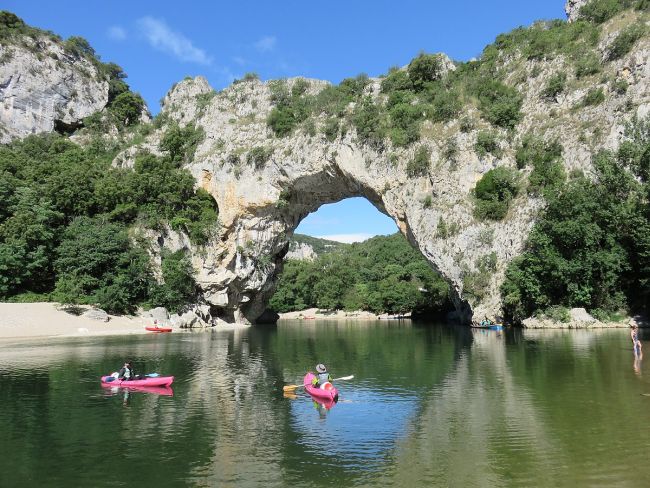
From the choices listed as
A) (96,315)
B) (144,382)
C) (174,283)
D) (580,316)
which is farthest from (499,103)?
(96,315)

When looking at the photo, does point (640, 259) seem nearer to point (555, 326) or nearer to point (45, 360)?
point (555, 326)

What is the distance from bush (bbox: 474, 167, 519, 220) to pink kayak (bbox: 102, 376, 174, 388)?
31.8 meters

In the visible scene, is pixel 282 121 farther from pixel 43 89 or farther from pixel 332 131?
pixel 43 89

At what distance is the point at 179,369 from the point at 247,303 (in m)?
37.0

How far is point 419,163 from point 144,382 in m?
32.9

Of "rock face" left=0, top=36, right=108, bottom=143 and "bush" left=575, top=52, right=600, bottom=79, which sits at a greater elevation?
"rock face" left=0, top=36, right=108, bottom=143

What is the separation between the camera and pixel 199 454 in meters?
9.67

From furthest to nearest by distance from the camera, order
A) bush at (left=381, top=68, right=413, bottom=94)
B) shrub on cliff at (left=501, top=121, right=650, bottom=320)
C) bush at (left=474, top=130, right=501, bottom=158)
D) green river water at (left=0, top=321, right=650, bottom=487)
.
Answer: bush at (left=381, top=68, right=413, bottom=94) < bush at (left=474, top=130, right=501, bottom=158) < shrub on cliff at (left=501, top=121, right=650, bottom=320) < green river water at (left=0, top=321, right=650, bottom=487)

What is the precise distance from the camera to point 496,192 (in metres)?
41.8

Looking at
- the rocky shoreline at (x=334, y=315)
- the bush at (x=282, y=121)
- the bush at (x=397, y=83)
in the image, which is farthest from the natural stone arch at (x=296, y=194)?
the rocky shoreline at (x=334, y=315)

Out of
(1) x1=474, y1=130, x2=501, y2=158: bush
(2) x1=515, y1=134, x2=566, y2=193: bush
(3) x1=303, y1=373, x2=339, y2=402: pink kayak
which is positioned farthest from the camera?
(1) x1=474, y1=130, x2=501, y2=158: bush

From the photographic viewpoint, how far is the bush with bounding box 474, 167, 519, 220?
4106 centimetres

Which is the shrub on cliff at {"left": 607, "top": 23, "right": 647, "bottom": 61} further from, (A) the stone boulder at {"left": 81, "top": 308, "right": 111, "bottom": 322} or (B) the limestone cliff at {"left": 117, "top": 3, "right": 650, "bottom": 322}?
(A) the stone boulder at {"left": 81, "top": 308, "right": 111, "bottom": 322}

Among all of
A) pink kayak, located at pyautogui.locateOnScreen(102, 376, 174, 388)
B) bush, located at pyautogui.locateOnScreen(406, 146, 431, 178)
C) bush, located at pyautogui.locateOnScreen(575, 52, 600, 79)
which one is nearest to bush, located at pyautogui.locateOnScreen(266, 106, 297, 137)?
bush, located at pyautogui.locateOnScreen(406, 146, 431, 178)
